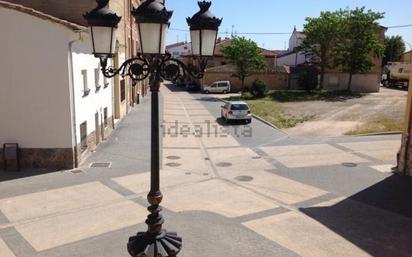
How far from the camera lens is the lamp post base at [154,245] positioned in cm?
488

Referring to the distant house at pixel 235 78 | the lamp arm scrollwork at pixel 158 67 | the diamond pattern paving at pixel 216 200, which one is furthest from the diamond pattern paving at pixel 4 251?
the distant house at pixel 235 78

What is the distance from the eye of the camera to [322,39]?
39.3 meters

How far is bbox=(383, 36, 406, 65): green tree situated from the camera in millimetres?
66812

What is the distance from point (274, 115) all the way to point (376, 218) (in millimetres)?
18581

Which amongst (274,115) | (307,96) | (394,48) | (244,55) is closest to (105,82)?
(274,115)

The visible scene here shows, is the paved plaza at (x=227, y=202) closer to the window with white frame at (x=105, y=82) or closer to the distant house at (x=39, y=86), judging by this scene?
the distant house at (x=39, y=86)

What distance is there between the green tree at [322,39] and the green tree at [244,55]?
177 inches

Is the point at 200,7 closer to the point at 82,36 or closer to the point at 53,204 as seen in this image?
the point at 53,204

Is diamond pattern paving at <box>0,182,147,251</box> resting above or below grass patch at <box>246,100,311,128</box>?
below

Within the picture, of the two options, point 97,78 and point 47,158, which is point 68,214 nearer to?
point 47,158

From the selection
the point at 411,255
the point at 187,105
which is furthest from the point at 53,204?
the point at 187,105

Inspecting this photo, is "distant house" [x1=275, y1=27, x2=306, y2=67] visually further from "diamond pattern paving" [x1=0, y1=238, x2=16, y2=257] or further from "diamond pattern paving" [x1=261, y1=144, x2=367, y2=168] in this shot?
"diamond pattern paving" [x1=0, y1=238, x2=16, y2=257]

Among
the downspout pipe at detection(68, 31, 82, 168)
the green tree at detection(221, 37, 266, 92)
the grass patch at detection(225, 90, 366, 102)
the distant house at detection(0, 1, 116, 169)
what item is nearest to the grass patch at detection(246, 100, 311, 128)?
the grass patch at detection(225, 90, 366, 102)

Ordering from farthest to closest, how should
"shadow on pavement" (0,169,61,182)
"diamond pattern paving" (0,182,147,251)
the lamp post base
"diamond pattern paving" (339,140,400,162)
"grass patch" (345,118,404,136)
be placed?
1. "grass patch" (345,118,404,136)
2. "diamond pattern paving" (339,140,400,162)
3. "shadow on pavement" (0,169,61,182)
4. "diamond pattern paving" (0,182,147,251)
5. the lamp post base
